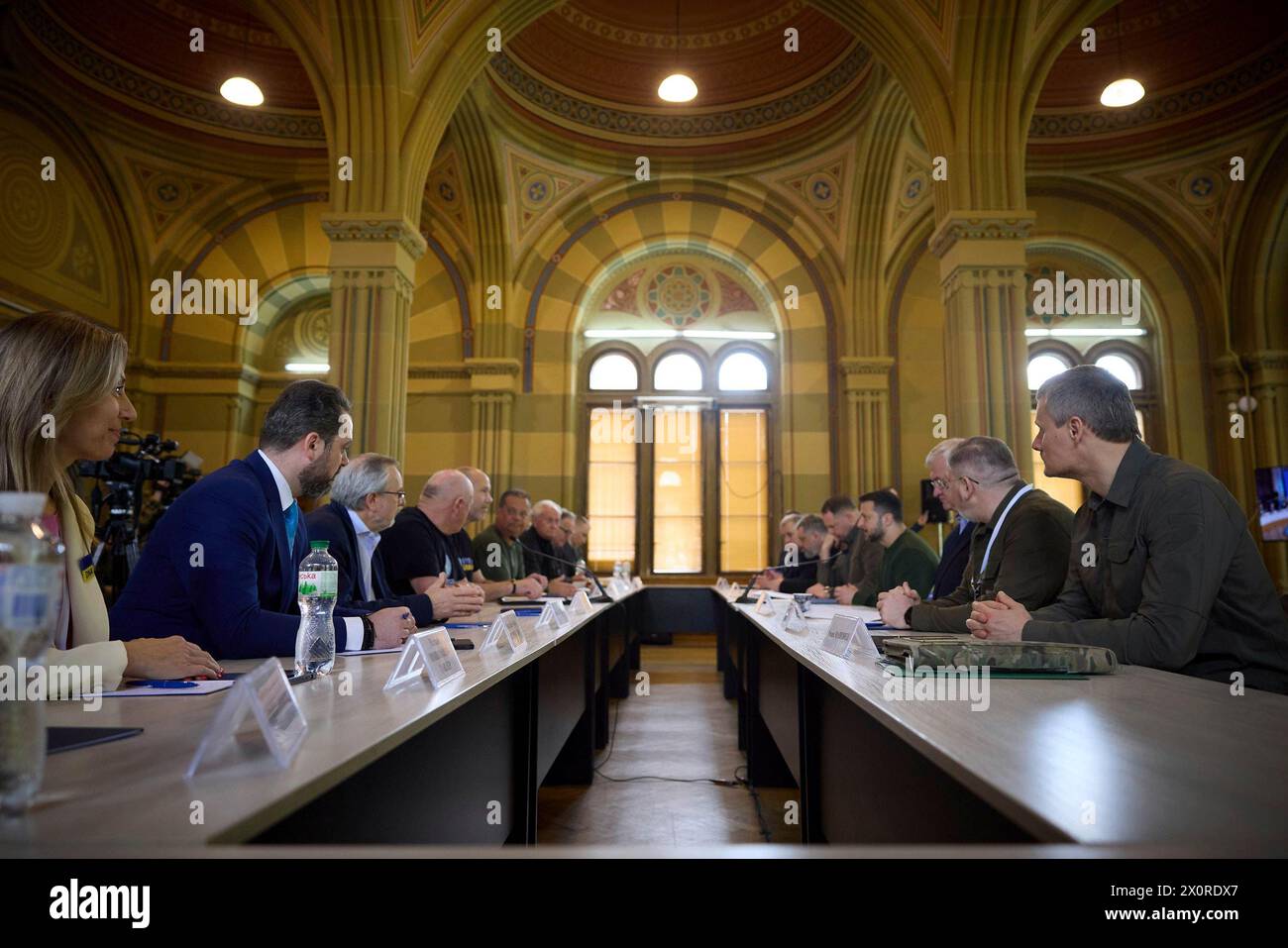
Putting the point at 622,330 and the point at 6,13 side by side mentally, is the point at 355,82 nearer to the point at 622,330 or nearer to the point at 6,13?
the point at 6,13

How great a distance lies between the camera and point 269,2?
545 cm

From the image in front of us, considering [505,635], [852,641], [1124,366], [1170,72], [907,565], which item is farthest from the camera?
[1124,366]

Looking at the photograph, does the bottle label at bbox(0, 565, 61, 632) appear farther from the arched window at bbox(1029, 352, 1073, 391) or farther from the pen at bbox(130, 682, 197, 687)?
the arched window at bbox(1029, 352, 1073, 391)

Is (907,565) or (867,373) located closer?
(907,565)

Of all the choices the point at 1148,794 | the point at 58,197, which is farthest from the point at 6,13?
the point at 1148,794

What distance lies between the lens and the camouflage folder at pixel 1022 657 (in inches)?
60.3

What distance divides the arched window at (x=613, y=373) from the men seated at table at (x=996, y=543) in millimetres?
7140

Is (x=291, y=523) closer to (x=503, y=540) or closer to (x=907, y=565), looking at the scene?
(x=907, y=565)

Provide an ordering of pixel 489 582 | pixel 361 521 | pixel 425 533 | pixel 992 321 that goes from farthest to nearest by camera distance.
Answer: pixel 992 321, pixel 489 582, pixel 425 533, pixel 361 521

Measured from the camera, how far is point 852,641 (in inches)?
80.7

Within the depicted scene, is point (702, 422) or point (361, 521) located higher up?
point (702, 422)

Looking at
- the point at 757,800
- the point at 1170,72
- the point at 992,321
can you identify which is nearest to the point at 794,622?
the point at 757,800

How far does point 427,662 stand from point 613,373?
8.76 m

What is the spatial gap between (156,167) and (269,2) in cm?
447
